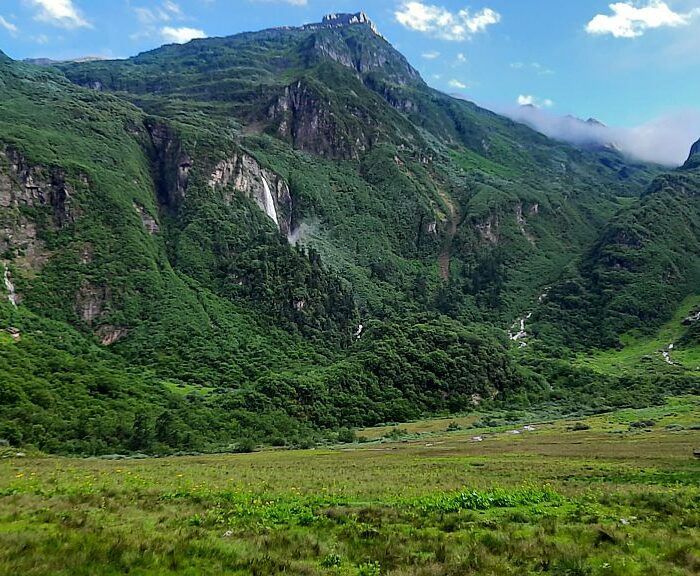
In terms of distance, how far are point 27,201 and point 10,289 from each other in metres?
37.7

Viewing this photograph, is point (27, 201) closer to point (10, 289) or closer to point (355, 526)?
point (10, 289)

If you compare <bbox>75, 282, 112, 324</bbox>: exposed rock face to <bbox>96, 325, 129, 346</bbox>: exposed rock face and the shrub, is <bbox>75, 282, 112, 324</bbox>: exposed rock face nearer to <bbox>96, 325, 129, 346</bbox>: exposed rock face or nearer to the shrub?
<bbox>96, 325, 129, 346</bbox>: exposed rock face

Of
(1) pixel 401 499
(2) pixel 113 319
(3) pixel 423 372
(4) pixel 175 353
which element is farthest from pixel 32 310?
(1) pixel 401 499

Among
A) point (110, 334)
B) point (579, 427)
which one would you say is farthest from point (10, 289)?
point (579, 427)

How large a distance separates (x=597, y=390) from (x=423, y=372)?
164 ft

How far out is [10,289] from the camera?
13875cm

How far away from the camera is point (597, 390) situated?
144 metres

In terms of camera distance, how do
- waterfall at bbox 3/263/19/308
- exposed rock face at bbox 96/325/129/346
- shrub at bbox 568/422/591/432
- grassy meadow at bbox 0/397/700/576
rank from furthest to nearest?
exposed rock face at bbox 96/325/129/346, waterfall at bbox 3/263/19/308, shrub at bbox 568/422/591/432, grassy meadow at bbox 0/397/700/576

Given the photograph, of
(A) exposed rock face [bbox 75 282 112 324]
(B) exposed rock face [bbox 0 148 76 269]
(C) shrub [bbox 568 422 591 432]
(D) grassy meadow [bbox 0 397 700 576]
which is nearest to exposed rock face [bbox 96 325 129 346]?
(A) exposed rock face [bbox 75 282 112 324]

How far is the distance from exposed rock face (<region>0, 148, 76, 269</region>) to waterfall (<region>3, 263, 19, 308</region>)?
28.0 ft

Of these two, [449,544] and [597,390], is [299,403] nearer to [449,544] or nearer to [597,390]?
[597,390]

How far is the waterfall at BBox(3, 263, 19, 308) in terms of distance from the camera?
135 m

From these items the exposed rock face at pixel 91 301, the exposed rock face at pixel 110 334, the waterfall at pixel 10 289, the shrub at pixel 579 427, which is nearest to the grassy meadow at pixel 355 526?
the shrub at pixel 579 427

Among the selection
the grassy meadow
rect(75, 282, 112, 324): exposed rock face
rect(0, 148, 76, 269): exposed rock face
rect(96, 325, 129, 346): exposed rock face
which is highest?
rect(0, 148, 76, 269): exposed rock face
